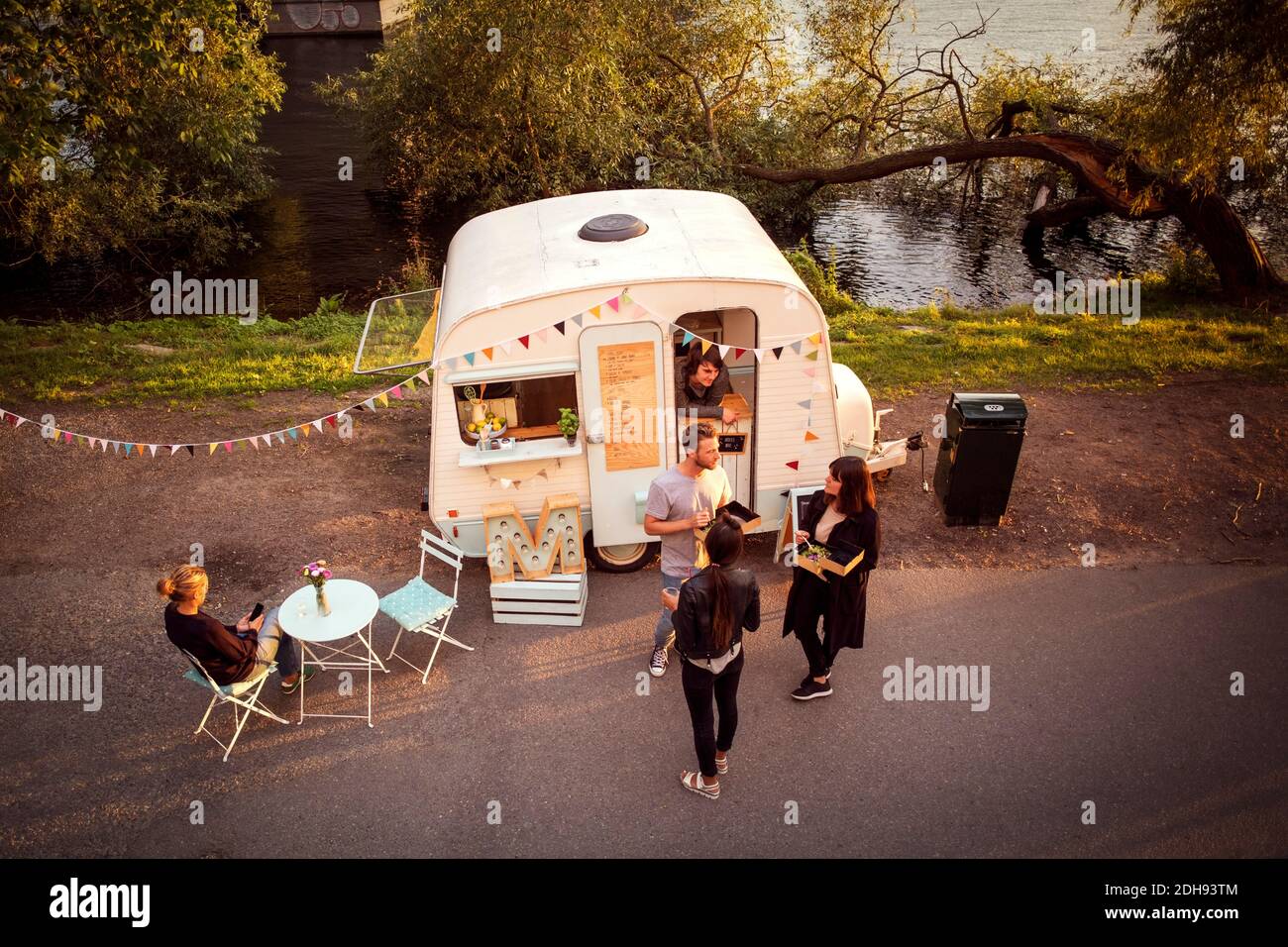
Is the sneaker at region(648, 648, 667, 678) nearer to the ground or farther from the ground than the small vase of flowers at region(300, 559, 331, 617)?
nearer to the ground

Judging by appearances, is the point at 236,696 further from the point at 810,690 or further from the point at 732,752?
the point at 810,690

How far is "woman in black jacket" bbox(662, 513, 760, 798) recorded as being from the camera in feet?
16.3

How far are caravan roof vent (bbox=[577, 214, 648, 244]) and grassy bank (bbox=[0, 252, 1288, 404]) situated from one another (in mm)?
4595

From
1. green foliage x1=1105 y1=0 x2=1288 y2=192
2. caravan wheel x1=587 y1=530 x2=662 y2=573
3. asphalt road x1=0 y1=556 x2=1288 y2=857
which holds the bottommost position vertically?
asphalt road x1=0 y1=556 x2=1288 y2=857

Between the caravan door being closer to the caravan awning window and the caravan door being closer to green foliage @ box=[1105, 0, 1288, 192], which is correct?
the caravan awning window

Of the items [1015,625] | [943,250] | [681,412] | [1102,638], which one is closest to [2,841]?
[681,412]

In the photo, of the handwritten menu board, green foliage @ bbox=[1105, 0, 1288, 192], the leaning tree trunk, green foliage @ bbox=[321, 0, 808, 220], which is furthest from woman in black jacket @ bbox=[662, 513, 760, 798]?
green foliage @ bbox=[321, 0, 808, 220]

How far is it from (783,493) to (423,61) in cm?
1616

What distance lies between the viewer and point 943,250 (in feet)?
69.7

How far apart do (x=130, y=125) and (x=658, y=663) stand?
9893 millimetres

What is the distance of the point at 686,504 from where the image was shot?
609cm

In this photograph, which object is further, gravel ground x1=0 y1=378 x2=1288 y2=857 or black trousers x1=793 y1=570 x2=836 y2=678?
black trousers x1=793 y1=570 x2=836 y2=678

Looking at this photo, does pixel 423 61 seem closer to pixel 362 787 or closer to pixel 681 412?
pixel 681 412

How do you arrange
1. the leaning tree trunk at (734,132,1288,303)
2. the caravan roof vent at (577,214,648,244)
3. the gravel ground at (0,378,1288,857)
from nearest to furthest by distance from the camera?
the gravel ground at (0,378,1288,857)
the caravan roof vent at (577,214,648,244)
the leaning tree trunk at (734,132,1288,303)
